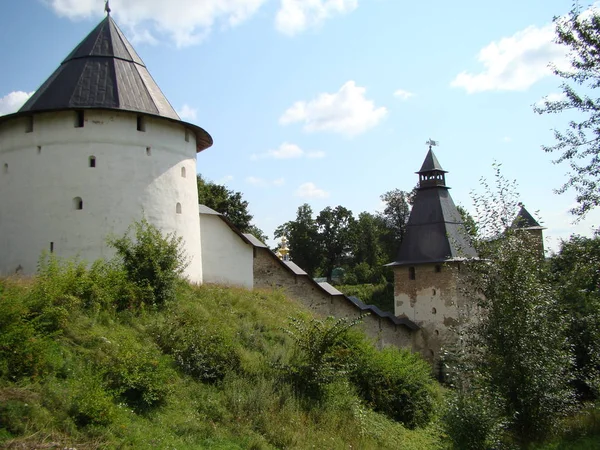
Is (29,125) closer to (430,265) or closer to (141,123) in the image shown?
(141,123)

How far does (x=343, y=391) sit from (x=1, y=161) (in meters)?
10.3

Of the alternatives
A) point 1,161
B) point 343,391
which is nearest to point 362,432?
point 343,391

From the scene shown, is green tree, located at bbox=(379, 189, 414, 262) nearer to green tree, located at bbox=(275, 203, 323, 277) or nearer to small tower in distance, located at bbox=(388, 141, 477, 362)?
green tree, located at bbox=(275, 203, 323, 277)

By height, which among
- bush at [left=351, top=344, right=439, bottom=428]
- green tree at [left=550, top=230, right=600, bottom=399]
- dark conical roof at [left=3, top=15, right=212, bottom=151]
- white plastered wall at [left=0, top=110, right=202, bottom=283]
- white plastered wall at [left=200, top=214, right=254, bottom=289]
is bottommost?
bush at [left=351, top=344, right=439, bottom=428]

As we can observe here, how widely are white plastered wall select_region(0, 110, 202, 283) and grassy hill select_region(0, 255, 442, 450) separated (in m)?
1.92

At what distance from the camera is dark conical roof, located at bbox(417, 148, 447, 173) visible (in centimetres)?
2616

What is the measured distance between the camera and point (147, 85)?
52.2 feet

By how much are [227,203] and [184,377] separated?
73.5ft

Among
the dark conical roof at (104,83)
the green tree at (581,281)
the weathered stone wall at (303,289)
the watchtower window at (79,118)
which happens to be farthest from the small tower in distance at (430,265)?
the watchtower window at (79,118)

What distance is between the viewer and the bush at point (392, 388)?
42.3ft

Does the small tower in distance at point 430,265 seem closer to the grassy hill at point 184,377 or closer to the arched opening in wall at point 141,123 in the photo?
the grassy hill at point 184,377

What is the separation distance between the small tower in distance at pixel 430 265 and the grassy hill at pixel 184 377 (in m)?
9.03

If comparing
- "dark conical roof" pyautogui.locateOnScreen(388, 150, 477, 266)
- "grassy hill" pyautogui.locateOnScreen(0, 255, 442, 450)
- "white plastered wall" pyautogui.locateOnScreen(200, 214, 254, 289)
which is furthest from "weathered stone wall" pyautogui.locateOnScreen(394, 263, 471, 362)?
"grassy hill" pyautogui.locateOnScreen(0, 255, 442, 450)

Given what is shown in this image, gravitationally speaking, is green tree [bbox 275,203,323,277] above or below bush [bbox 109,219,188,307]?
above
